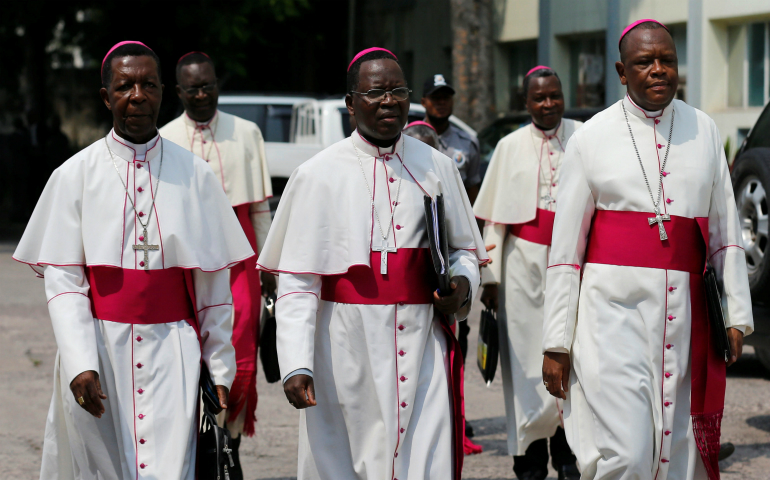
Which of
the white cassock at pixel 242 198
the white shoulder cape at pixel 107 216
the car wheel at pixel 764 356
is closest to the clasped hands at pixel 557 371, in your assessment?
the white shoulder cape at pixel 107 216

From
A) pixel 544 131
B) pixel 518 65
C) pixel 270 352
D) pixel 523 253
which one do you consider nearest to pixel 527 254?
pixel 523 253

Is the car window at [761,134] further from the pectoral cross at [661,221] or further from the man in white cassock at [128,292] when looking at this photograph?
the man in white cassock at [128,292]

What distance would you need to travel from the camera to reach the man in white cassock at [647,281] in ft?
13.5

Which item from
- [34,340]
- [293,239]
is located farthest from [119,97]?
[34,340]

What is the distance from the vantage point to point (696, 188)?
4148mm

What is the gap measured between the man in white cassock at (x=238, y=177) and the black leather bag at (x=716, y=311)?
9.29 feet

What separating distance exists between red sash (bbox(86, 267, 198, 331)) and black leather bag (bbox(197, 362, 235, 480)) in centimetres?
29

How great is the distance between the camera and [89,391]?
3850mm

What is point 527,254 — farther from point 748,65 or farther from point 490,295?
point 748,65

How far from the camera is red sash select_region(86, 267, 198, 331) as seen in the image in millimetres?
4027

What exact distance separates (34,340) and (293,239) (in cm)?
660

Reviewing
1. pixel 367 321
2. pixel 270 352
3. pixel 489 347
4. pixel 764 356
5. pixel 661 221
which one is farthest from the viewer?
pixel 764 356

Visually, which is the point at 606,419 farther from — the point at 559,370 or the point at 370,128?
the point at 370,128

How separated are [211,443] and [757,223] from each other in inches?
160
